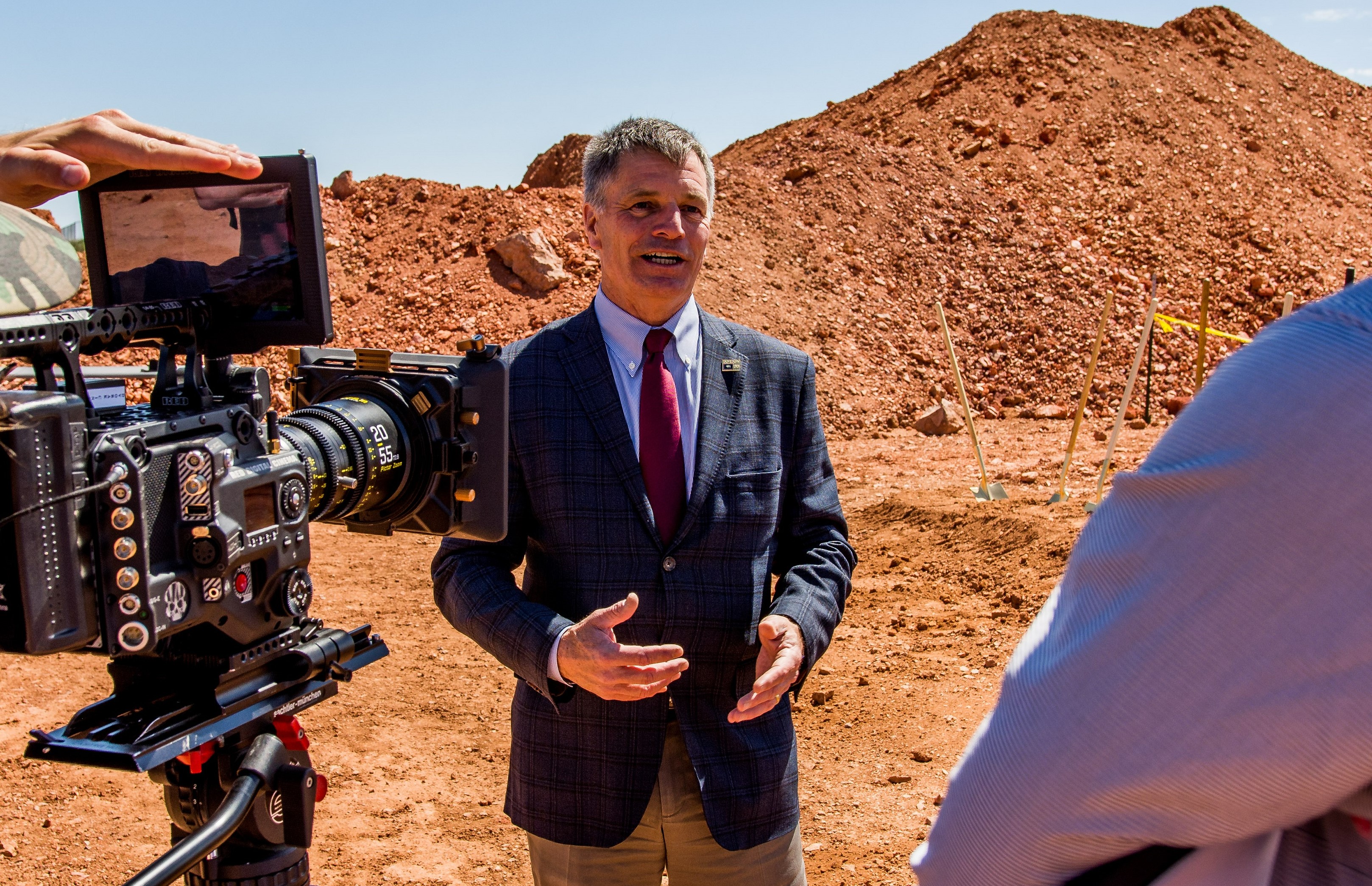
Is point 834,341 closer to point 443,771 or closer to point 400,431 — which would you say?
point 443,771

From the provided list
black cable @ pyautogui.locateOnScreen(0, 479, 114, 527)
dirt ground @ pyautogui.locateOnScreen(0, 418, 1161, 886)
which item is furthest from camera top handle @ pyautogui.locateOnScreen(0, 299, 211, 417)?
dirt ground @ pyautogui.locateOnScreen(0, 418, 1161, 886)

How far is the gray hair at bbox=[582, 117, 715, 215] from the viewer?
252 cm

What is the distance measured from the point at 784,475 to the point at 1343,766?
1818mm

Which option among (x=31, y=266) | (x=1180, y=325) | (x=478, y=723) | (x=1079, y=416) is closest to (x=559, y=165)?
(x=1180, y=325)

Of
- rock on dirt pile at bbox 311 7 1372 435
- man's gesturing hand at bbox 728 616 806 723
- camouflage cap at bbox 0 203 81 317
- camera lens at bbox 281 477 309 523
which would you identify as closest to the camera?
camouflage cap at bbox 0 203 81 317

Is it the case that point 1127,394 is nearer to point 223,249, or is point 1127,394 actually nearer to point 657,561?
point 657,561

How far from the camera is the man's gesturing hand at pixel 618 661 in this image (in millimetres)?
2033

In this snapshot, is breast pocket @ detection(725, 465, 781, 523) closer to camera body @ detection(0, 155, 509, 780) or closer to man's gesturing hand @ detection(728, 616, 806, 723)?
man's gesturing hand @ detection(728, 616, 806, 723)

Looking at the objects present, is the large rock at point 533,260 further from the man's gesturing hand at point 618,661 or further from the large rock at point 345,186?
the man's gesturing hand at point 618,661

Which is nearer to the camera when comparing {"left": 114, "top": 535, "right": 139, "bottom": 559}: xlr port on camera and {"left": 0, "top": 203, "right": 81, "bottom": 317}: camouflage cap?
{"left": 0, "top": 203, "right": 81, "bottom": 317}: camouflage cap

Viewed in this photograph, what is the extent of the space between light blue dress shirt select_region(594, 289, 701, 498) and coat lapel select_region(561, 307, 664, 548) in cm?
3

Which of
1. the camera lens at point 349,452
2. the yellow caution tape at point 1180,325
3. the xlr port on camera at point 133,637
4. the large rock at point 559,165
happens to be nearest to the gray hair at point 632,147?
the camera lens at point 349,452

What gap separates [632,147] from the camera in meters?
2.52

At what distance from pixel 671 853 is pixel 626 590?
0.56m
